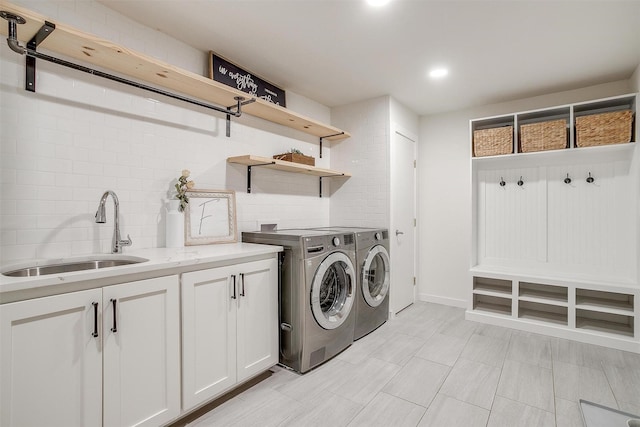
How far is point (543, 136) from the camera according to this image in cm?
313

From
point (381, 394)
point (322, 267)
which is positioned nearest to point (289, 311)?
point (322, 267)

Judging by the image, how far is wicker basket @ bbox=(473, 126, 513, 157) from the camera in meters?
3.31

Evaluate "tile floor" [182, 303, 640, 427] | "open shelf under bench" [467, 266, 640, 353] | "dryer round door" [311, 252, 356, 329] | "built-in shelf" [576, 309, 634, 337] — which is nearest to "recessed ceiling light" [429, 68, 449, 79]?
"dryer round door" [311, 252, 356, 329]

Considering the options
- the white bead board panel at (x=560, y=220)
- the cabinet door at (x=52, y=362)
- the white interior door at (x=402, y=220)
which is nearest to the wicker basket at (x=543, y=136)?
the white bead board panel at (x=560, y=220)

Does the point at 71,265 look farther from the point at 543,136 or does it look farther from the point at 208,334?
the point at 543,136

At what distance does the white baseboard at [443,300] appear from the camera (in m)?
3.93

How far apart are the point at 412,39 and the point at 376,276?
2.18 meters

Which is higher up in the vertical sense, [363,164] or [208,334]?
[363,164]

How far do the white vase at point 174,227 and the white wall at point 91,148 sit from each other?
3.2 inches

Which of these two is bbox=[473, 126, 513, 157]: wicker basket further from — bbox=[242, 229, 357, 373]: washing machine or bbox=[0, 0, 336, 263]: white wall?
bbox=[0, 0, 336, 263]: white wall

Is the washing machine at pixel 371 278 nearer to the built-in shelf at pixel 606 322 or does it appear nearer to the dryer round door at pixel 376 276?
the dryer round door at pixel 376 276

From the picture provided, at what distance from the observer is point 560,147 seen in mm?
3064

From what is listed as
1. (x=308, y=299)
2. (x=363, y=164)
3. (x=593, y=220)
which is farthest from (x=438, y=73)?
(x=308, y=299)

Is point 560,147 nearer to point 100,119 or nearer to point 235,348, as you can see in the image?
point 235,348
